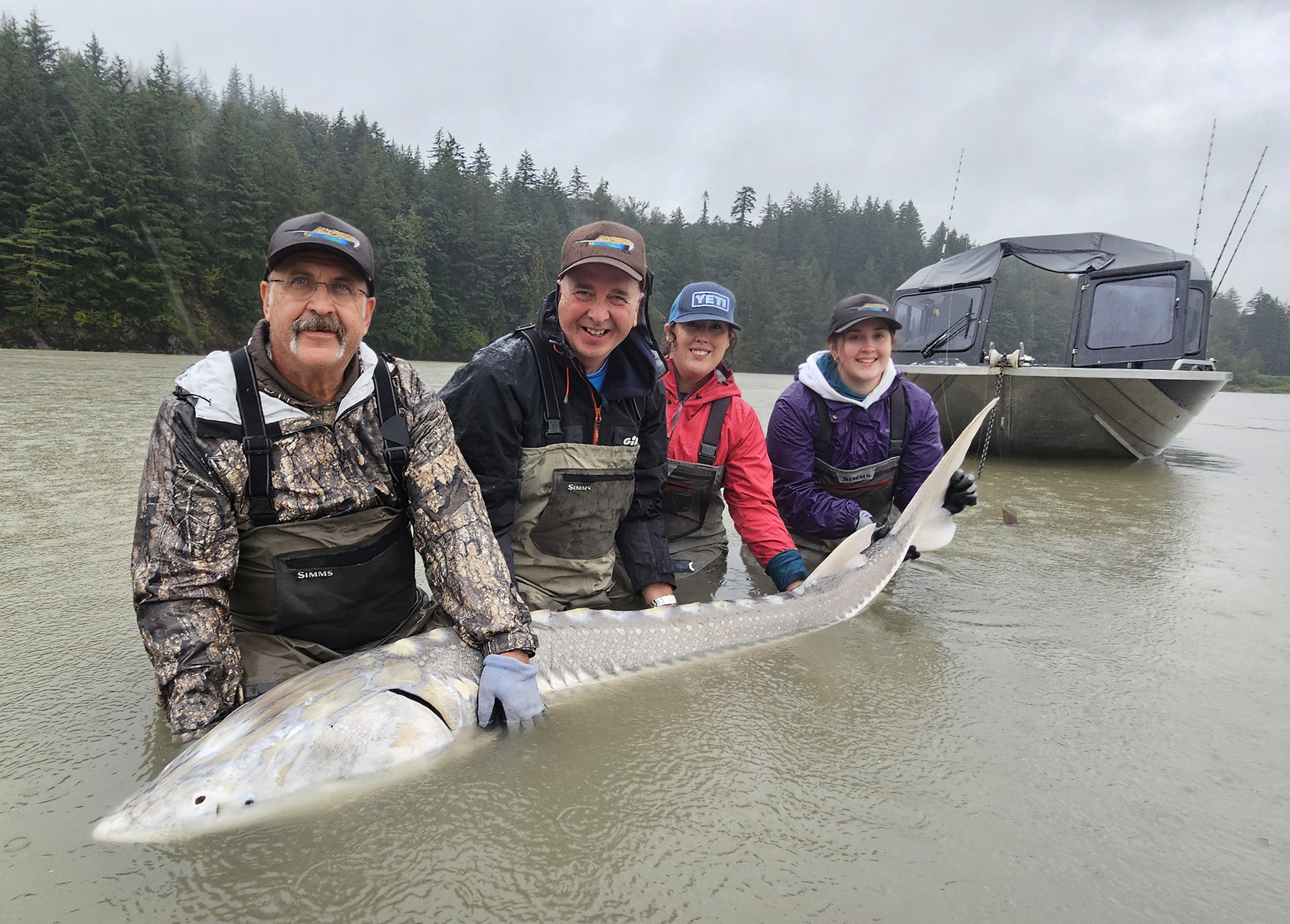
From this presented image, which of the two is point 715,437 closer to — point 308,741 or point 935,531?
point 935,531

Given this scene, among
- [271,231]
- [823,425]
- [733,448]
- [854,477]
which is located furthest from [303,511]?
[271,231]

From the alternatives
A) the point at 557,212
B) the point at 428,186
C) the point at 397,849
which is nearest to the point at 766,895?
Result: the point at 397,849

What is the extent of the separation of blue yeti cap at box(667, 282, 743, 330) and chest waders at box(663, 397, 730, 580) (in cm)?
40

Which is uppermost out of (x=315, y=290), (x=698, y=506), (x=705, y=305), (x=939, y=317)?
(x=939, y=317)

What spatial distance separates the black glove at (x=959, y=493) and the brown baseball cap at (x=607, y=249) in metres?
1.98

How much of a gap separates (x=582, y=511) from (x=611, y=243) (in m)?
0.99

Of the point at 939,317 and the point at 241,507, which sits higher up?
the point at 939,317

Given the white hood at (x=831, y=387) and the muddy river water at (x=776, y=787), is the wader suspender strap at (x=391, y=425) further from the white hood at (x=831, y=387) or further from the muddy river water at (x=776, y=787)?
the white hood at (x=831, y=387)

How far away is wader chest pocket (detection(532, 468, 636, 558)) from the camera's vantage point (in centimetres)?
264

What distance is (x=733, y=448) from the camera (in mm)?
3400

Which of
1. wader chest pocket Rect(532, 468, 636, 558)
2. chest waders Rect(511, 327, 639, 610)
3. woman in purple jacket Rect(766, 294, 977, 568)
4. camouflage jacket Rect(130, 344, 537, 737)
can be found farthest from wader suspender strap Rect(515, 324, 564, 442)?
woman in purple jacket Rect(766, 294, 977, 568)

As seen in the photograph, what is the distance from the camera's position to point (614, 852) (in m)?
1.41

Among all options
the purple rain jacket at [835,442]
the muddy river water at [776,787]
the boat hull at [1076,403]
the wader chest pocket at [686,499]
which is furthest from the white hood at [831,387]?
the boat hull at [1076,403]

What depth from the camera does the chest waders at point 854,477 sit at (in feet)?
12.2
